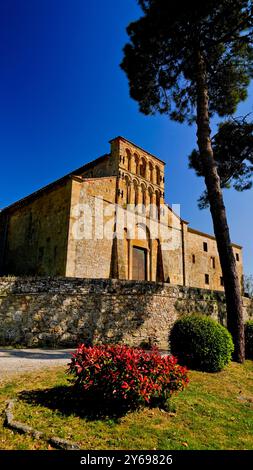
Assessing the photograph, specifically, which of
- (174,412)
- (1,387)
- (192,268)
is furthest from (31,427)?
(192,268)

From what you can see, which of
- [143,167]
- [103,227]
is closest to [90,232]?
[103,227]

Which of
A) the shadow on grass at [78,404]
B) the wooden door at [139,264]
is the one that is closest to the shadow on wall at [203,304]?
the shadow on grass at [78,404]

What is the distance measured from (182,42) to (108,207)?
34.7 ft

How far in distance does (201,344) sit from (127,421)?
4.38 metres

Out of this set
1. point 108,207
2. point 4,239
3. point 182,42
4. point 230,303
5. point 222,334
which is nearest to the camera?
point 222,334

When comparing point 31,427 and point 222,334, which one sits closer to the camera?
point 31,427

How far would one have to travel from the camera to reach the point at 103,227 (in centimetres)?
1922

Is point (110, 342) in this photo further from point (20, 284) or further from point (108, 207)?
point (108, 207)

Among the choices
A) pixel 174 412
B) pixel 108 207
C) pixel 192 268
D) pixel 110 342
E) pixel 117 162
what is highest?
pixel 117 162

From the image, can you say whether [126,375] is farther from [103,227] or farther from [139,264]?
[139,264]

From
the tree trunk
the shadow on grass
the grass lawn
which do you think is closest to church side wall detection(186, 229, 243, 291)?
the tree trunk

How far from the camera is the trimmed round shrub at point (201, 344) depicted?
27.3 ft

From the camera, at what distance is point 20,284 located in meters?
11.2

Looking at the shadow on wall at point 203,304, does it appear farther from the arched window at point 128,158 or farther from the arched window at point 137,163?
the arched window at point 137,163
